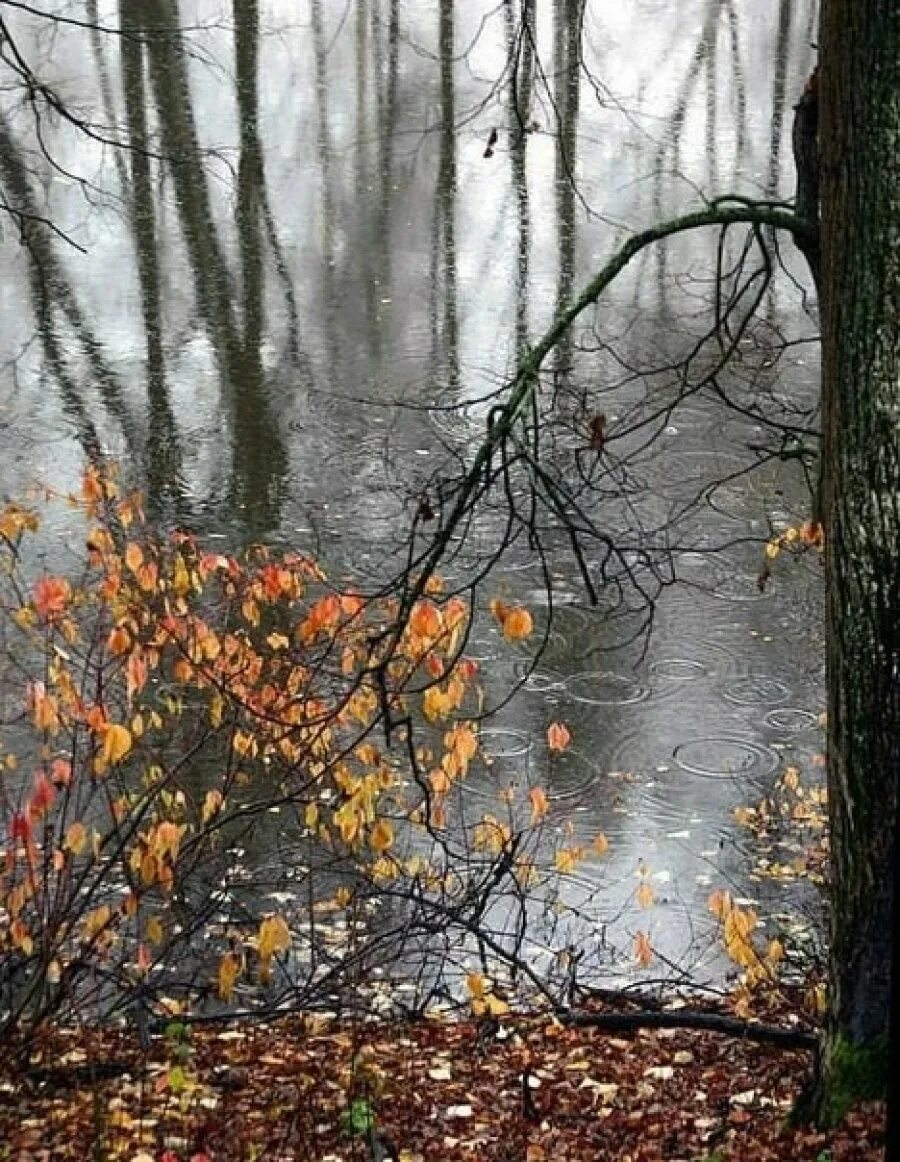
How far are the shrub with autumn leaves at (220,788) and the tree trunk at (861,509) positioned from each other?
1.27 m

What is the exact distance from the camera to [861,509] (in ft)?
15.0

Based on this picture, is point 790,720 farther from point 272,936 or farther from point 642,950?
point 272,936

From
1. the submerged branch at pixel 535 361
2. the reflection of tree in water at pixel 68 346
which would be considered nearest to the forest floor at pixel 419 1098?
the submerged branch at pixel 535 361

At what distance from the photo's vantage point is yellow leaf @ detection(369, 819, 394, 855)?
7309 mm

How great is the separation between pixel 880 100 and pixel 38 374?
10.8m

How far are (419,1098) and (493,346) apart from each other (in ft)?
33.3

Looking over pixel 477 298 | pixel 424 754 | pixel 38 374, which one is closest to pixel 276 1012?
pixel 424 754

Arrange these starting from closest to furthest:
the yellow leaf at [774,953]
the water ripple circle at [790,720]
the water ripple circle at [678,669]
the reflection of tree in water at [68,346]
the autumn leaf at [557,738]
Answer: the yellow leaf at [774,953] → the autumn leaf at [557,738] → the water ripple circle at [790,720] → the water ripple circle at [678,669] → the reflection of tree in water at [68,346]

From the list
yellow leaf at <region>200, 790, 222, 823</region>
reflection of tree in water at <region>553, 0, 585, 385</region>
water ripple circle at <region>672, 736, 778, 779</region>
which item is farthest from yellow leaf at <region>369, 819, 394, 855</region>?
reflection of tree in water at <region>553, 0, 585, 385</region>

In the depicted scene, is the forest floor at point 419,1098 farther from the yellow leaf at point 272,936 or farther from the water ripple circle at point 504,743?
the water ripple circle at point 504,743

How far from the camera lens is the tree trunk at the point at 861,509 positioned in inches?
178

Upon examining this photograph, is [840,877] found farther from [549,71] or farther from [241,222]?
[549,71]

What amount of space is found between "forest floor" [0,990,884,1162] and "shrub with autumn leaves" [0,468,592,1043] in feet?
0.75

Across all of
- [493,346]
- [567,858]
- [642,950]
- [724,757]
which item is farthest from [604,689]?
[493,346]
